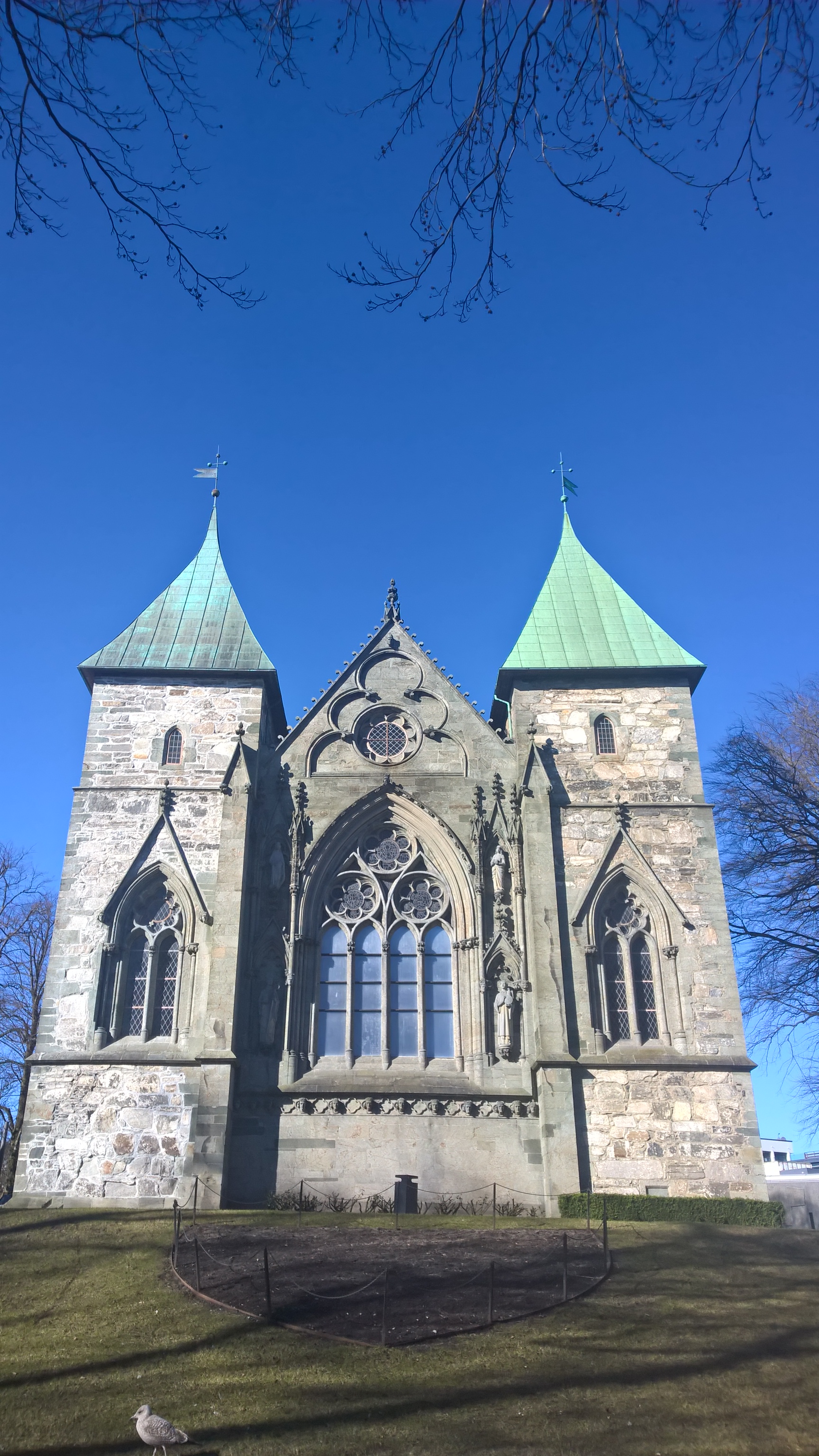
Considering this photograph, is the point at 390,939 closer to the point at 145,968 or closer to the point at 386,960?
the point at 386,960

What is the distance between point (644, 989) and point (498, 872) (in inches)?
151

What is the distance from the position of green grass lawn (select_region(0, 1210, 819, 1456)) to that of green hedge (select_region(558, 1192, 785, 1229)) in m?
5.02

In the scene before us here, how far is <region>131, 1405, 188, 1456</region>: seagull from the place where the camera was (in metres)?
9.16

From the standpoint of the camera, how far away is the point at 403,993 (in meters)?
24.2

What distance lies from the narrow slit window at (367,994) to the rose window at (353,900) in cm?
36

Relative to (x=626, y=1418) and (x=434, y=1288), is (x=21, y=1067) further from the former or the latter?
(x=626, y=1418)

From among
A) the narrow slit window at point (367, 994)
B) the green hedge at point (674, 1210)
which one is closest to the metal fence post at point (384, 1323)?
the green hedge at point (674, 1210)

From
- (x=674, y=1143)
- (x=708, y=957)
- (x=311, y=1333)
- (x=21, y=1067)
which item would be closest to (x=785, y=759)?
(x=708, y=957)

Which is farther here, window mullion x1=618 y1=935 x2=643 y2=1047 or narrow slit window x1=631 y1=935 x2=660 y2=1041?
narrow slit window x1=631 y1=935 x2=660 y2=1041

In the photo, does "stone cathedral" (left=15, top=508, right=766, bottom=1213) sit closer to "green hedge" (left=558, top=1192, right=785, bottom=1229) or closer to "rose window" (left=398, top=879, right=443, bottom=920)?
"rose window" (left=398, top=879, right=443, bottom=920)

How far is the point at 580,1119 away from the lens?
22.0 meters

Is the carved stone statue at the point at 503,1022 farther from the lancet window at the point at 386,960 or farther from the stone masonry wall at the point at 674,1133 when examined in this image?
the stone masonry wall at the point at 674,1133

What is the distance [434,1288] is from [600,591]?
19.6m

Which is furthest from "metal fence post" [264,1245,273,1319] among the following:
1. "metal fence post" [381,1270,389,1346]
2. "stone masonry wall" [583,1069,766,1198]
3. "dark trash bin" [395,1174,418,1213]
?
"stone masonry wall" [583,1069,766,1198]
